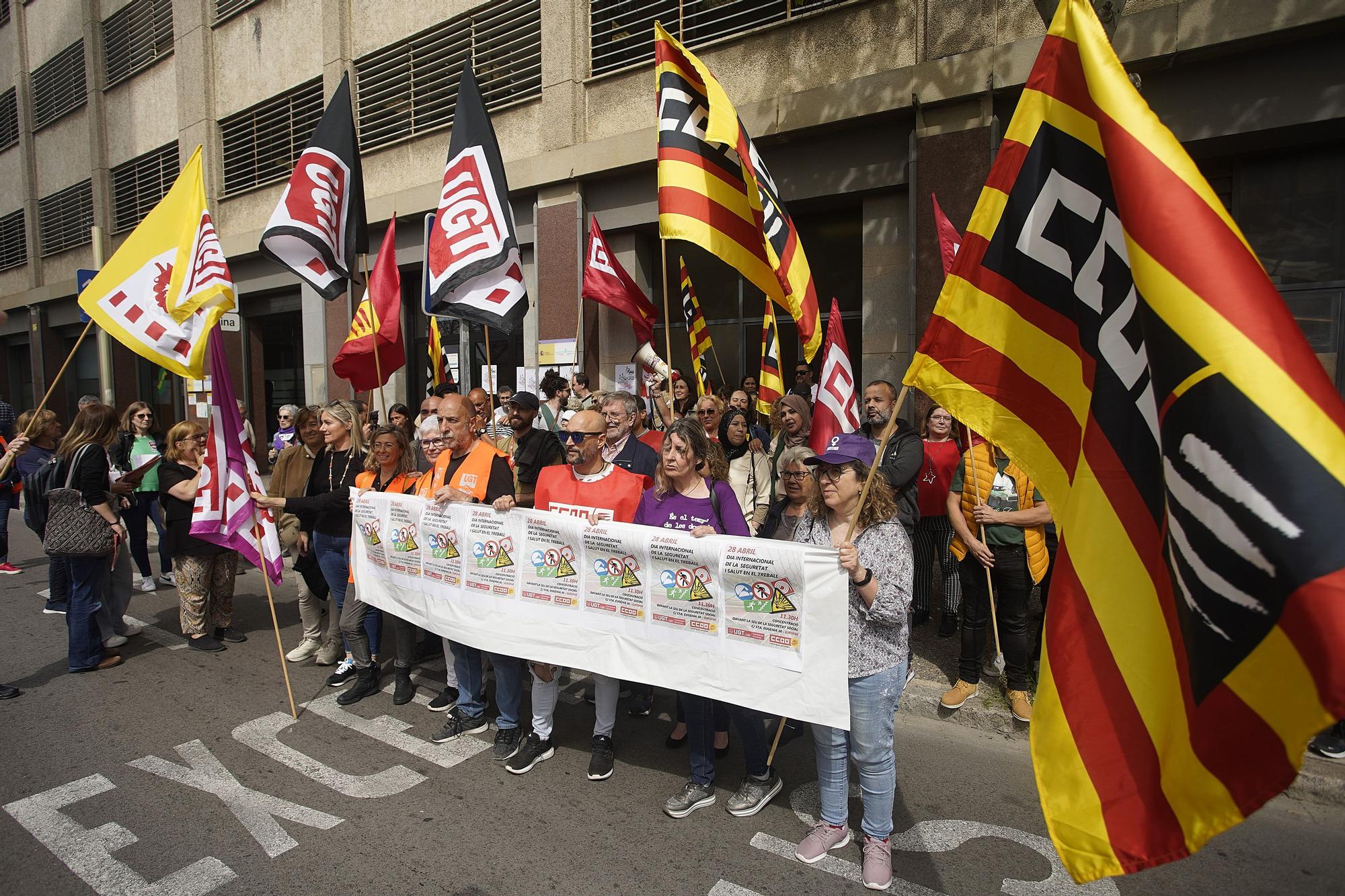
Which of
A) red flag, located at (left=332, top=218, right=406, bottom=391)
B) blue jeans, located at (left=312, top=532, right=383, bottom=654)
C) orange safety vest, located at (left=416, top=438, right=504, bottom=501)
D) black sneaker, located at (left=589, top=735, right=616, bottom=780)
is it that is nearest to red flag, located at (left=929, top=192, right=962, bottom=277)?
orange safety vest, located at (left=416, top=438, right=504, bottom=501)

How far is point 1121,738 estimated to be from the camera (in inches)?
73.9

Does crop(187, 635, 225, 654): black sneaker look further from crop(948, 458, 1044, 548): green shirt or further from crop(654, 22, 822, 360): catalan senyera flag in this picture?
crop(948, 458, 1044, 548): green shirt

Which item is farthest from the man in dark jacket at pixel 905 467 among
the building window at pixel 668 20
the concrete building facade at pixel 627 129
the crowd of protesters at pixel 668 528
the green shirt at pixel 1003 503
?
the building window at pixel 668 20

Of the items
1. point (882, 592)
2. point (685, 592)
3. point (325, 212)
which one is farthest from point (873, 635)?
point (325, 212)

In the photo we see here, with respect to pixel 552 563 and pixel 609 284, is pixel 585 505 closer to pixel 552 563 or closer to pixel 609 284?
pixel 552 563

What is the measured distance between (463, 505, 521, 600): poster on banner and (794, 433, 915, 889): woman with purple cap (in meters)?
1.90

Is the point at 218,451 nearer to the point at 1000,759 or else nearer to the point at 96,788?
the point at 96,788

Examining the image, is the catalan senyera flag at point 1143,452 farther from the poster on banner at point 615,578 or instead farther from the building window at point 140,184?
the building window at point 140,184

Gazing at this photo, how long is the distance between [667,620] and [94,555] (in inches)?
186

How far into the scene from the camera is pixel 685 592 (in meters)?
3.59

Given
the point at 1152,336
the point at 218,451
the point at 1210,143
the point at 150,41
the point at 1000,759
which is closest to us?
the point at 1152,336

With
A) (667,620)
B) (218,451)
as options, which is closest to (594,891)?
(667,620)

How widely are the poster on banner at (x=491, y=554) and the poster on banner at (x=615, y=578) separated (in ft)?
1.73

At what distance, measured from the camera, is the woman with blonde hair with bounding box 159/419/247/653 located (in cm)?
622
